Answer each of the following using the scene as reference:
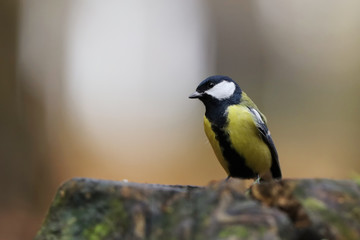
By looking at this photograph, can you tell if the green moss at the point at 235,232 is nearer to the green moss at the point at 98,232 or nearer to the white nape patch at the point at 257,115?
the green moss at the point at 98,232

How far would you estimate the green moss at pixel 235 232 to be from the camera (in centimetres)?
105

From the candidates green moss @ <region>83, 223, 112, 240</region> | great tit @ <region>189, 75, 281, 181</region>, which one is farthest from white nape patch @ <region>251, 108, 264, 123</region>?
green moss @ <region>83, 223, 112, 240</region>

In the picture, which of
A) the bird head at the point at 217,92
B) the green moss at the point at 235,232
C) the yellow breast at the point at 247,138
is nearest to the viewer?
the green moss at the point at 235,232

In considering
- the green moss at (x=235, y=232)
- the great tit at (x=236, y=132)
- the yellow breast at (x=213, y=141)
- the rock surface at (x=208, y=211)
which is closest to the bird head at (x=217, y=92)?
the great tit at (x=236, y=132)

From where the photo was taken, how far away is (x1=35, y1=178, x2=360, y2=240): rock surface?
1080 mm

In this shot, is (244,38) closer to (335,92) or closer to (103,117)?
(335,92)

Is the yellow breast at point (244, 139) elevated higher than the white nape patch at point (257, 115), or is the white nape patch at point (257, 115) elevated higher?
the white nape patch at point (257, 115)

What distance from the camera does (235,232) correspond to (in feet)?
3.46

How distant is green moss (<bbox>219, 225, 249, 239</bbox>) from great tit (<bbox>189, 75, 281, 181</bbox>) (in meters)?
1.06

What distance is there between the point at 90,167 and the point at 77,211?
3.97 metres

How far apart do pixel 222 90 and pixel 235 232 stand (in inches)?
49.9

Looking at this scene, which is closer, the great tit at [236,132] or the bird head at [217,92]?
the great tit at [236,132]

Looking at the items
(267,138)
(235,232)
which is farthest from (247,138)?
(235,232)

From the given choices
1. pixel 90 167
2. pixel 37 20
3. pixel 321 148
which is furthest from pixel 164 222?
pixel 321 148
